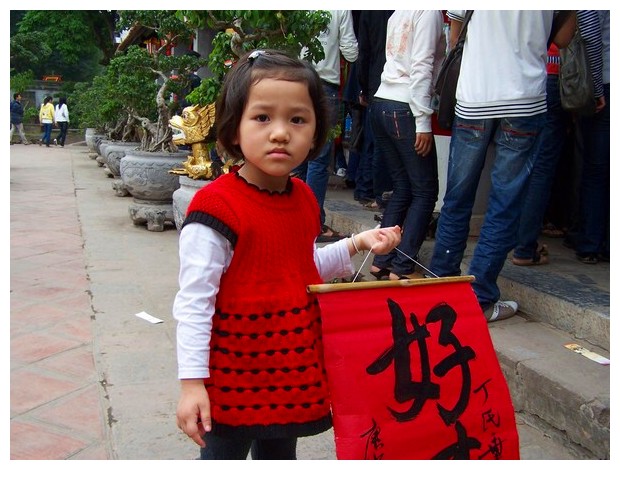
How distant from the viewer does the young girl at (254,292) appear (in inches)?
59.3

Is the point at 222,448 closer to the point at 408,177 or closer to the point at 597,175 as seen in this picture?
the point at 408,177

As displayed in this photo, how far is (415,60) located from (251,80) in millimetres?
2248

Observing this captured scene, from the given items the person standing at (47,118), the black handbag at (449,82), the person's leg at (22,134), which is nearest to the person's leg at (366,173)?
the black handbag at (449,82)

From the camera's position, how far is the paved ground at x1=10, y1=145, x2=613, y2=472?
253 cm

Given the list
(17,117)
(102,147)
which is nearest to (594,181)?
(102,147)

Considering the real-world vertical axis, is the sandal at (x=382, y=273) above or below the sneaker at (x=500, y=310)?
below

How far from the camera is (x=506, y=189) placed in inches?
119

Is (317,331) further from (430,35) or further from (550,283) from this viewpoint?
(430,35)

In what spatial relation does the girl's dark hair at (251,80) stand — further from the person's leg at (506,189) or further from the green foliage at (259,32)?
the green foliage at (259,32)

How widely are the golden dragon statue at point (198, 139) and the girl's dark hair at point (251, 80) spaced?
3819 mm

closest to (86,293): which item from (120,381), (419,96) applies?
(120,381)

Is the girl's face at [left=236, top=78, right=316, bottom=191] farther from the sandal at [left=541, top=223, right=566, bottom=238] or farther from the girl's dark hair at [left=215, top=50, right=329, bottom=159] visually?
the sandal at [left=541, top=223, right=566, bottom=238]

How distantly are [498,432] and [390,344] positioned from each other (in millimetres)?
382

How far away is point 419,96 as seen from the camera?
357 centimetres
